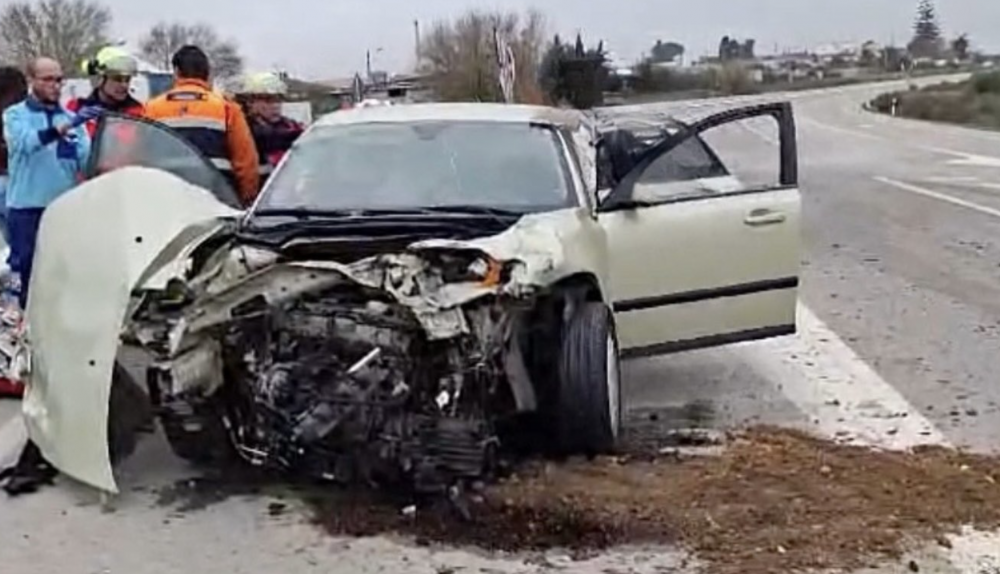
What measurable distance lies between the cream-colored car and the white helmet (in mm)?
1897

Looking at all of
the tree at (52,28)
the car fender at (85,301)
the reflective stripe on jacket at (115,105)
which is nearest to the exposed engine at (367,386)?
the car fender at (85,301)

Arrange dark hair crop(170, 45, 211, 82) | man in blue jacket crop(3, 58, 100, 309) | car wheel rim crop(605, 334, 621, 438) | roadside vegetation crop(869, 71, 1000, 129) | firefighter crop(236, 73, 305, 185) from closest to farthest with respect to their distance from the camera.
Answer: car wheel rim crop(605, 334, 621, 438) → man in blue jacket crop(3, 58, 100, 309) → dark hair crop(170, 45, 211, 82) → firefighter crop(236, 73, 305, 185) → roadside vegetation crop(869, 71, 1000, 129)

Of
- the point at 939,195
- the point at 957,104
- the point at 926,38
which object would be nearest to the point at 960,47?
the point at 926,38

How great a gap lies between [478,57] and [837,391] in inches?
1266

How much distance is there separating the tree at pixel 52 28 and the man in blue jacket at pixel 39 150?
4625cm

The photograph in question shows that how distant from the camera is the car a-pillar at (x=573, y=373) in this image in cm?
628

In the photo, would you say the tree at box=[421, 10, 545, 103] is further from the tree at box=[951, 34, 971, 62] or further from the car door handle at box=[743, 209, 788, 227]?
the tree at box=[951, 34, 971, 62]

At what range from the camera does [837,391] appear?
7848mm

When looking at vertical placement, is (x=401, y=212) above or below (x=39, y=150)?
below

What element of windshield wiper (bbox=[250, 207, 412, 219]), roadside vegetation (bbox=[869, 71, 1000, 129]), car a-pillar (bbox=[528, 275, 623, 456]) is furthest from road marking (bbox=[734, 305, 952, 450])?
roadside vegetation (bbox=[869, 71, 1000, 129])

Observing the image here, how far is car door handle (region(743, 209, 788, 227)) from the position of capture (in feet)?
24.6

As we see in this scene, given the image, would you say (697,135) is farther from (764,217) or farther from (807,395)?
(807,395)

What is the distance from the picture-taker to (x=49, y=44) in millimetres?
55812

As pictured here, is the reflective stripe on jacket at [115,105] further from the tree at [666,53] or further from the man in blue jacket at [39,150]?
the tree at [666,53]
